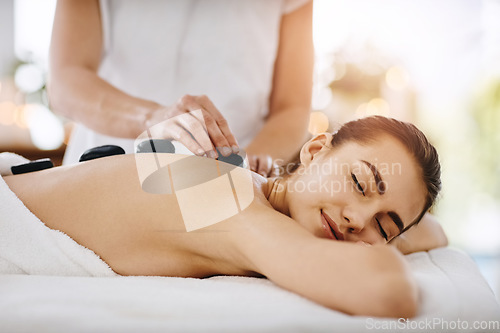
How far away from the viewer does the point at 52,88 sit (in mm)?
1204

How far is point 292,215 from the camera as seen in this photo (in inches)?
34.2

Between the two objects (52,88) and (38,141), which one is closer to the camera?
(52,88)

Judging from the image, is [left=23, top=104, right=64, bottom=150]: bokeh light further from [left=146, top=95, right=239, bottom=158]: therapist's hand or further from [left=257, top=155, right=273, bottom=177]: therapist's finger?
[left=146, top=95, right=239, bottom=158]: therapist's hand

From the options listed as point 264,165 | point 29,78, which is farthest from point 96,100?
point 29,78

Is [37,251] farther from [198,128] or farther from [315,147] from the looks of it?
[315,147]

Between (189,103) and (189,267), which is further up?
(189,103)

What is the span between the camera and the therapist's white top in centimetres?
130

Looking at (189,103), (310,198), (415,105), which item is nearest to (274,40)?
(189,103)

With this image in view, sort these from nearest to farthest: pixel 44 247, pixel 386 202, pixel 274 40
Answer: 1. pixel 44 247
2. pixel 386 202
3. pixel 274 40

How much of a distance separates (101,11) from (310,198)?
2.80 feet

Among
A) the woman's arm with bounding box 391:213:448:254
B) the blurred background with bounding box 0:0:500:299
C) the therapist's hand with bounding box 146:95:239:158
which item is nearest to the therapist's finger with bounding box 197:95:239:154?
the therapist's hand with bounding box 146:95:239:158

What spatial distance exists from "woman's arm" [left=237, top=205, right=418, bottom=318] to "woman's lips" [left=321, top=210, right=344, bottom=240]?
15cm

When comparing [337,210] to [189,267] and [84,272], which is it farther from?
[84,272]

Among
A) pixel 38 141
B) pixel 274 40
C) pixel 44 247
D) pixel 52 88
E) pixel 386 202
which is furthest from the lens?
pixel 38 141
